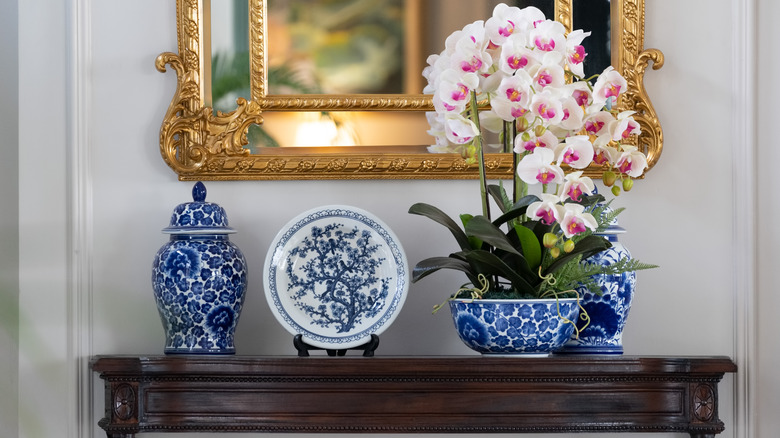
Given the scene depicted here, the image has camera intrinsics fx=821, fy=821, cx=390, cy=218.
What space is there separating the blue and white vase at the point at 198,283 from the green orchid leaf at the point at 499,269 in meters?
0.43

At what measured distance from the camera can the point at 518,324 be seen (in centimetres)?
136

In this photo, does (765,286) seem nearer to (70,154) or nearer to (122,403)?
(122,403)

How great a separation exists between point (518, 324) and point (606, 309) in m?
0.19

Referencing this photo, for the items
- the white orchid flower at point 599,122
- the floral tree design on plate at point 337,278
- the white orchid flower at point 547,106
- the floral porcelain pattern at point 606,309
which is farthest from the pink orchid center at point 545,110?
the floral tree design on plate at point 337,278

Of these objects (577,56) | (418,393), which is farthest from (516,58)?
(418,393)

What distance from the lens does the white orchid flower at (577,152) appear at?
1.30 m

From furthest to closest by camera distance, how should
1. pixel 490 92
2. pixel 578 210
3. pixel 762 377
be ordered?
pixel 762 377 → pixel 490 92 → pixel 578 210

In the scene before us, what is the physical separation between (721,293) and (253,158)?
0.97 metres

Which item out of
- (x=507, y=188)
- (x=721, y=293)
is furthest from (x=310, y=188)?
(x=721, y=293)

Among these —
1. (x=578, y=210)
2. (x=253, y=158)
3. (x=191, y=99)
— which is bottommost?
(x=578, y=210)

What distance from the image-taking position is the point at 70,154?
5.37 ft

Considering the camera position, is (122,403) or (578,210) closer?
(578,210)

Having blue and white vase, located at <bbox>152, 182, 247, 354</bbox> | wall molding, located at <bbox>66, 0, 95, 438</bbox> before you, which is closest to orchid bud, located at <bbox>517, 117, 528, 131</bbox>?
blue and white vase, located at <bbox>152, 182, 247, 354</bbox>

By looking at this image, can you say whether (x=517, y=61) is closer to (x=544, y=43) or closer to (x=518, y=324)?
(x=544, y=43)
